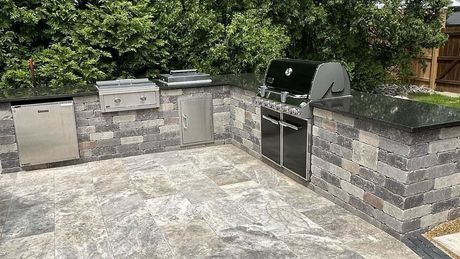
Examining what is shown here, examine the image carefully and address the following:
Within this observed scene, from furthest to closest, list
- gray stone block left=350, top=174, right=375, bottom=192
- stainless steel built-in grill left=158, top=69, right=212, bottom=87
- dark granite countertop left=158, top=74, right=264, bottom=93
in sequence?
1. stainless steel built-in grill left=158, top=69, right=212, bottom=87
2. dark granite countertop left=158, top=74, right=264, bottom=93
3. gray stone block left=350, top=174, right=375, bottom=192

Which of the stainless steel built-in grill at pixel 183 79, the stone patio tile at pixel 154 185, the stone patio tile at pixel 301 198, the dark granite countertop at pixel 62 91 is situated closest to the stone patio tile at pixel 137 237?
the stone patio tile at pixel 154 185

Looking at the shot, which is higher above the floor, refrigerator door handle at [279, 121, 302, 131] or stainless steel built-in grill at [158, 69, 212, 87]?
stainless steel built-in grill at [158, 69, 212, 87]

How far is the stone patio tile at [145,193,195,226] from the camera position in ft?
10.7

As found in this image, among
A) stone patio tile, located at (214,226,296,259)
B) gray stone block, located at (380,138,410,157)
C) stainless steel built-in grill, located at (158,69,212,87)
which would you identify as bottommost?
stone patio tile, located at (214,226,296,259)

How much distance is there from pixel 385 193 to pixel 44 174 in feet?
11.3

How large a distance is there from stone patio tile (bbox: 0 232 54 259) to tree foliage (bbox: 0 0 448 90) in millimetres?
3444

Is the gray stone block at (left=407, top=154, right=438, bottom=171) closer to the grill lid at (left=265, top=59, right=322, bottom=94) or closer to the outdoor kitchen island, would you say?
the outdoor kitchen island

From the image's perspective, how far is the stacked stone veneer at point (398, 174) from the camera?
2791 mm

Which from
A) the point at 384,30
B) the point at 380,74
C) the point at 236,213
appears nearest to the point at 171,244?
the point at 236,213

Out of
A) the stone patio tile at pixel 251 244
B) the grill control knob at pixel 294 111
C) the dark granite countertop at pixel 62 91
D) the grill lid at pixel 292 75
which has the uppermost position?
the grill lid at pixel 292 75

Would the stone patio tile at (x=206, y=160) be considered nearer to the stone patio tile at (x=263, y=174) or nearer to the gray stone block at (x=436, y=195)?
the stone patio tile at (x=263, y=174)

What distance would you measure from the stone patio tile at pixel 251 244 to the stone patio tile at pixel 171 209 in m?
0.42

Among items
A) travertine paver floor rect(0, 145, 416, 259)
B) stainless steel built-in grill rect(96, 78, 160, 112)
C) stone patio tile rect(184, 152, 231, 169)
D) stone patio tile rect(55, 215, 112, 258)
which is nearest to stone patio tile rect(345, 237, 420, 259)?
travertine paver floor rect(0, 145, 416, 259)

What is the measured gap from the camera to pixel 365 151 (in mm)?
3121
